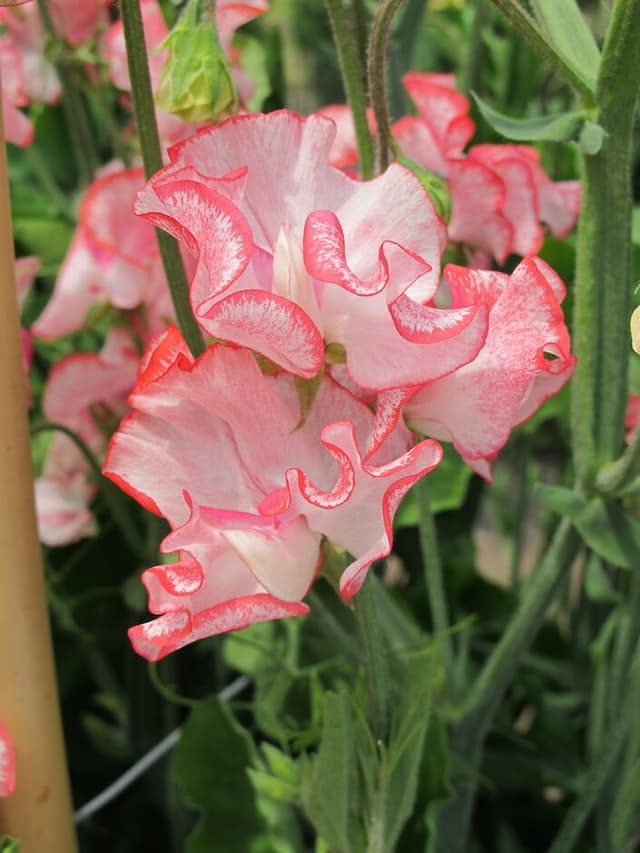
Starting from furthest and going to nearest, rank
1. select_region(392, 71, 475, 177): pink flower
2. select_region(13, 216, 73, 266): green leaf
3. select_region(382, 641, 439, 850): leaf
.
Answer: select_region(13, 216, 73, 266): green leaf, select_region(392, 71, 475, 177): pink flower, select_region(382, 641, 439, 850): leaf

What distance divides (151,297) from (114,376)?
0.17ft

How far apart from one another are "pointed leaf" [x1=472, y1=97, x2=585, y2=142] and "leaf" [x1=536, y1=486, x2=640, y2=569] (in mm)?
146

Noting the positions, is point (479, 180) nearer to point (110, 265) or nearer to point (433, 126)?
point (433, 126)

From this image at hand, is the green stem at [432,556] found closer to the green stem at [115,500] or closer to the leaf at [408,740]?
the leaf at [408,740]

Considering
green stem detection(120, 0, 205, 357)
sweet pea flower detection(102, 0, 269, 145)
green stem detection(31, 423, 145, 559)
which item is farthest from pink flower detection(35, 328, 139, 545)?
green stem detection(120, 0, 205, 357)

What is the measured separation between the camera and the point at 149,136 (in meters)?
0.33

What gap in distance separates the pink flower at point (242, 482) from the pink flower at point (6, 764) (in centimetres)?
10

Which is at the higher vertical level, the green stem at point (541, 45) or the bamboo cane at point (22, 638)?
the green stem at point (541, 45)

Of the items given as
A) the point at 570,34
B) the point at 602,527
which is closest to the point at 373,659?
the point at 602,527

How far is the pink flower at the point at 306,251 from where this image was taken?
285 millimetres

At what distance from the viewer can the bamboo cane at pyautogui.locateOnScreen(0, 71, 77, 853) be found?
357 millimetres

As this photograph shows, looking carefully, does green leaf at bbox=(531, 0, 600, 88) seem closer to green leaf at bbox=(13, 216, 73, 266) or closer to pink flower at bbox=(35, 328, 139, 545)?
pink flower at bbox=(35, 328, 139, 545)

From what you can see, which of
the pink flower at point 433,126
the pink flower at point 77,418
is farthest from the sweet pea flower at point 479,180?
the pink flower at point 77,418

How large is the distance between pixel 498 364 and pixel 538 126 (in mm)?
145
